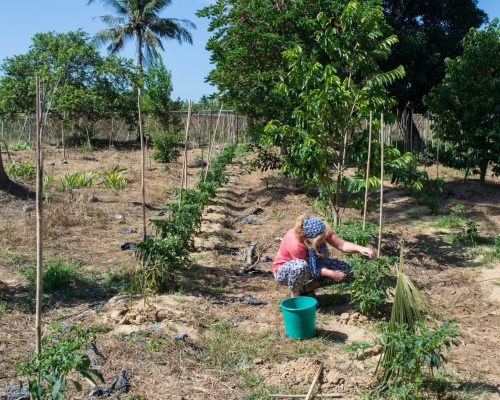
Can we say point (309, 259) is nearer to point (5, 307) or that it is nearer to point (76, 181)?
point (5, 307)

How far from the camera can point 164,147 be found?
1638 cm

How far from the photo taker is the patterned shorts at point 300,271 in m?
4.67

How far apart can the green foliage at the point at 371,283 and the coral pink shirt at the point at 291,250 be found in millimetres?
441

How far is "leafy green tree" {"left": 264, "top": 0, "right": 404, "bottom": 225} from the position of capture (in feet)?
21.7

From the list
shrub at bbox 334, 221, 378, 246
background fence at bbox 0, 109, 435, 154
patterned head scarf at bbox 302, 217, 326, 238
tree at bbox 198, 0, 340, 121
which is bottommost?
shrub at bbox 334, 221, 378, 246

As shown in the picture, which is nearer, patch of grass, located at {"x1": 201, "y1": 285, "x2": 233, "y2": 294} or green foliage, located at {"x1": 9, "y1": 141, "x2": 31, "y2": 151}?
patch of grass, located at {"x1": 201, "y1": 285, "x2": 233, "y2": 294}

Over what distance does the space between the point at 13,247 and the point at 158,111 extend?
38.3 ft

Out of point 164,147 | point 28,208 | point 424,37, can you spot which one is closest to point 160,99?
point 164,147

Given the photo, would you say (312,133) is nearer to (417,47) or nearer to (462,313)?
(462,313)

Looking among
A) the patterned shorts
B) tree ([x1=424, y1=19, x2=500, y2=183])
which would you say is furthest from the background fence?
the patterned shorts

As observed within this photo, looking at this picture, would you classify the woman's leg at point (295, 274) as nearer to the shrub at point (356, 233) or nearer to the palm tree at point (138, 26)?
the shrub at point (356, 233)

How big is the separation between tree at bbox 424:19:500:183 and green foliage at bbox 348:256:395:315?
6.61 metres

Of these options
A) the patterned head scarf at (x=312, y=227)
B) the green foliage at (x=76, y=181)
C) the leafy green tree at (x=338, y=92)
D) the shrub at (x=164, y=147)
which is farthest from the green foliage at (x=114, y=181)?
the patterned head scarf at (x=312, y=227)

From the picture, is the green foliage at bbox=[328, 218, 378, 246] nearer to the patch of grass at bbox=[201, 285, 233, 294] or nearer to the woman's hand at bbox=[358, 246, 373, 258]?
the woman's hand at bbox=[358, 246, 373, 258]
